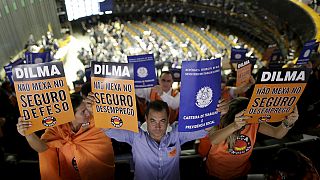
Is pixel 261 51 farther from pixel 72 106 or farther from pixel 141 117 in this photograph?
pixel 72 106

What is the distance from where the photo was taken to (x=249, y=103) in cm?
255

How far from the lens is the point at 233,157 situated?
8.98ft

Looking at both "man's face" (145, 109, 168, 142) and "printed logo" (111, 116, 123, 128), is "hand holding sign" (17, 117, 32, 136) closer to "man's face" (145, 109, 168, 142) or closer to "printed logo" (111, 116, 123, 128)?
"printed logo" (111, 116, 123, 128)

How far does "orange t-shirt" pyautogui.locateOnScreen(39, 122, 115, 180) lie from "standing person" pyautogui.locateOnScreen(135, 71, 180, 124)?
1.39m

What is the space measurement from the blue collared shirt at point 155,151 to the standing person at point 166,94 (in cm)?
142

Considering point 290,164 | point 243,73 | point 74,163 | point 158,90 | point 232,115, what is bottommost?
point 74,163

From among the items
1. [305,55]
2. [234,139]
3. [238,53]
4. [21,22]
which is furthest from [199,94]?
[21,22]

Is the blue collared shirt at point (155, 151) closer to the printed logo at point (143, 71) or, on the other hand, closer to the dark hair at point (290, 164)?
the dark hair at point (290, 164)

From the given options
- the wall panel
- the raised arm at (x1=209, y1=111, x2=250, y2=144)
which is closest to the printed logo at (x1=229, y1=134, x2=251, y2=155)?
the raised arm at (x1=209, y1=111, x2=250, y2=144)

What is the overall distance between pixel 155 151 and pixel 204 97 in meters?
0.63

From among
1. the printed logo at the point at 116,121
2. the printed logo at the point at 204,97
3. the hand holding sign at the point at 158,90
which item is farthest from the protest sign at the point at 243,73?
the printed logo at the point at 116,121

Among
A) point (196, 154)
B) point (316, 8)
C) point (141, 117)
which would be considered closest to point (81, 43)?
point (316, 8)

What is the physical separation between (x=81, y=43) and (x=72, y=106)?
16111 millimetres

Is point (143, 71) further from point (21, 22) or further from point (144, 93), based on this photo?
point (21, 22)
